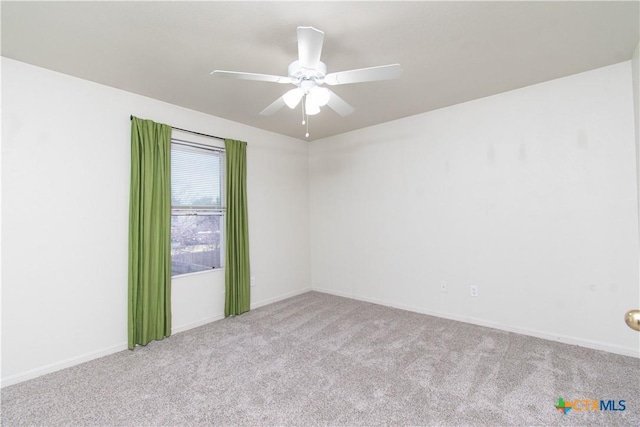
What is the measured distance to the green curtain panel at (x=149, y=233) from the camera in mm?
2787

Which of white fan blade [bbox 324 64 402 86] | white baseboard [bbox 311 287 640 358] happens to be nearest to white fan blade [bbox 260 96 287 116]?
white fan blade [bbox 324 64 402 86]

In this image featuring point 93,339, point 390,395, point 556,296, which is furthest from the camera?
point 556,296

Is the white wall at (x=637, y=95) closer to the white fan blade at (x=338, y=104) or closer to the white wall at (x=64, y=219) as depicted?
the white fan blade at (x=338, y=104)

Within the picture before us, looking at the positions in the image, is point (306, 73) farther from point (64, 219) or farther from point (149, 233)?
point (64, 219)

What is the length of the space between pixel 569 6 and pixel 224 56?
7.56 feet

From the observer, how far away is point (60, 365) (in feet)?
7.91

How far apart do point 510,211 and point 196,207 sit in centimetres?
342

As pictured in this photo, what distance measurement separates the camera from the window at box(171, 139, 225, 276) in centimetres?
324

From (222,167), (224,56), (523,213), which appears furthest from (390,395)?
(222,167)

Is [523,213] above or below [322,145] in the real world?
below

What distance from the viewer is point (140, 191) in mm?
2838

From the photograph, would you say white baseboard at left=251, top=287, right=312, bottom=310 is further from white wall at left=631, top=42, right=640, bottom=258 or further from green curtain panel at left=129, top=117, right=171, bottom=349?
white wall at left=631, top=42, right=640, bottom=258

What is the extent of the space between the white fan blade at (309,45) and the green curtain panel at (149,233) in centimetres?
192

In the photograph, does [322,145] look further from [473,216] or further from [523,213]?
[523,213]
